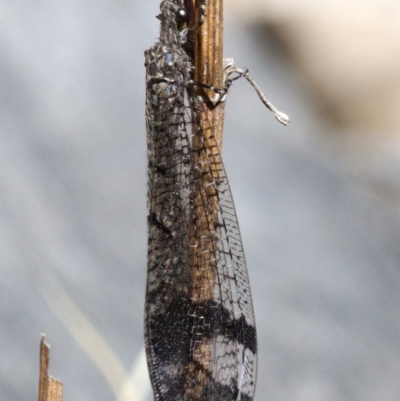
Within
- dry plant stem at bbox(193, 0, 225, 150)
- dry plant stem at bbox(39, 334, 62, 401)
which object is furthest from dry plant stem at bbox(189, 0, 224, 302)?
dry plant stem at bbox(39, 334, 62, 401)

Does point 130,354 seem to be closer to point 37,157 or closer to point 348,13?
point 37,157

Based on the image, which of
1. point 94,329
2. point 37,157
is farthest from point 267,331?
point 37,157

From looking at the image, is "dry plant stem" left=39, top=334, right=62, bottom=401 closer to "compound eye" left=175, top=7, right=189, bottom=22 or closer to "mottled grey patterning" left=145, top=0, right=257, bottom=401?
"mottled grey patterning" left=145, top=0, right=257, bottom=401

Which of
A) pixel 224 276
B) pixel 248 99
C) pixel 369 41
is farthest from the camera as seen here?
pixel 248 99

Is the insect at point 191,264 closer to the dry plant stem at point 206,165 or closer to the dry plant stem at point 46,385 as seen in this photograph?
the dry plant stem at point 206,165

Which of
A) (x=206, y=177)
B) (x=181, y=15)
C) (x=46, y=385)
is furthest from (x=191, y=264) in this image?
(x=181, y=15)

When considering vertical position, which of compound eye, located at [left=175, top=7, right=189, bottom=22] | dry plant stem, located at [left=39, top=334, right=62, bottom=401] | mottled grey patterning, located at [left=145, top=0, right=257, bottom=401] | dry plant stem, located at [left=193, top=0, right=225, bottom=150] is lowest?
dry plant stem, located at [left=39, top=334, right=62, bottom=401]

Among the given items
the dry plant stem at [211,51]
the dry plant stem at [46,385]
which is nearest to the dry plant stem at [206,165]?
the dry plant stem at [211,51]
